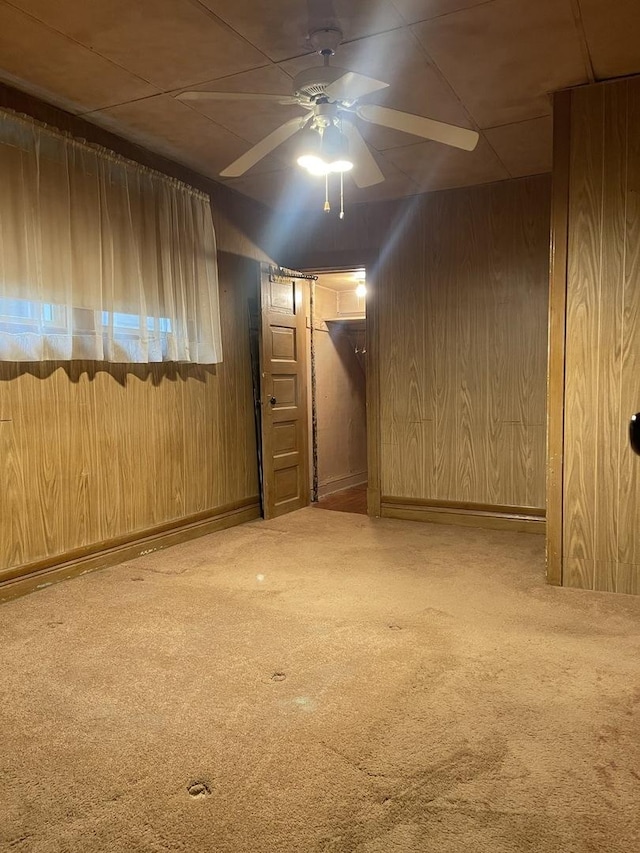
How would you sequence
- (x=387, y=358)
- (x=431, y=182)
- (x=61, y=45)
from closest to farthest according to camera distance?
1. (x=61, y=45)
2. (x=431, y=182)
3. (x=387, y=358)

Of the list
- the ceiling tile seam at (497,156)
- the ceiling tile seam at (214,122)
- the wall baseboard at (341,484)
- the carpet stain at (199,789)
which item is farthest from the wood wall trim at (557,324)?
the wall baseboard at (341,484)

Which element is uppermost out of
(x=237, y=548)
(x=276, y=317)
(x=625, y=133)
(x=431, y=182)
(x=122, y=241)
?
(x=431, y=182)

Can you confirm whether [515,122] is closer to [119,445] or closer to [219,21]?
[219,21]

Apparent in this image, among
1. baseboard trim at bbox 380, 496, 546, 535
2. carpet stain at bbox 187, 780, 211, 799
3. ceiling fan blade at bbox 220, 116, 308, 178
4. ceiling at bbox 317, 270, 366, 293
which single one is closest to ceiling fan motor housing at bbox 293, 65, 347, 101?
ceiling fan blade at bbox 220, 116, 308, 178

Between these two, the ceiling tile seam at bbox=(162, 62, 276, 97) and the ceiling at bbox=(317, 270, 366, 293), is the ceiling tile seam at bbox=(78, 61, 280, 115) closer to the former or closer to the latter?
the ceiling tile seam at bbox=(162, 62, 276, 97)

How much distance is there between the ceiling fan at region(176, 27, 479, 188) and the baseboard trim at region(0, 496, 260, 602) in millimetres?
2343

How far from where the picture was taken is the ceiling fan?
7.52 feet

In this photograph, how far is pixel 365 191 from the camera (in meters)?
Result: 4.72

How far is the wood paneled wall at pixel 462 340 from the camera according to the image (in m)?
4.52

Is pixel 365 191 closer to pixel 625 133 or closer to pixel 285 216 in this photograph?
pixel 285 216

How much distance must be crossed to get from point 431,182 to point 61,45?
274 cm

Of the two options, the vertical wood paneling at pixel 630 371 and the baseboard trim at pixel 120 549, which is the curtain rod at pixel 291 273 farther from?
the vertical wood paneling at pixel 630 371

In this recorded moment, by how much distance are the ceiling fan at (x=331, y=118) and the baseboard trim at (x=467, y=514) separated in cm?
289

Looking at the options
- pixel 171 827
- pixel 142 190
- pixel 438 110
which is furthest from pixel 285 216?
pixel 171 827
